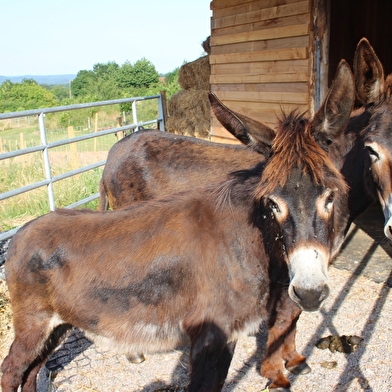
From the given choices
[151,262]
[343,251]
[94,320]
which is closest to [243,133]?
[151,262]

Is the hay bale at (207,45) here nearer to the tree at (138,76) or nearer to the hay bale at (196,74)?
the hay bale at (196,74)

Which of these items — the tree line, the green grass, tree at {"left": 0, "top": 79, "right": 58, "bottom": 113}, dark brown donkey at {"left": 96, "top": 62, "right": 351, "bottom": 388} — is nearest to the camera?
dark brown donkey at {"left": 96, "top": 62, "right": 351, "bottom": 388}

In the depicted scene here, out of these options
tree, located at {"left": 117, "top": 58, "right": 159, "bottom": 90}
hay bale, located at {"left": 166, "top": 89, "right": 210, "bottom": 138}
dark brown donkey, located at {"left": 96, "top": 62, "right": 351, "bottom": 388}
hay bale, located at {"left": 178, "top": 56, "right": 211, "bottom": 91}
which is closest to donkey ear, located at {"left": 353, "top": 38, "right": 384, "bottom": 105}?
dark brown donkey, located at {"left": 96, "top": 62, "right": 351, "bottom": 388}

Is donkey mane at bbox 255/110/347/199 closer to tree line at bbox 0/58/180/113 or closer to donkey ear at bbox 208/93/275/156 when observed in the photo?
donkey ear at bbox 208/93/275/156

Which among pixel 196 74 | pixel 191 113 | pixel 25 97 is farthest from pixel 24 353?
pixel 25 97

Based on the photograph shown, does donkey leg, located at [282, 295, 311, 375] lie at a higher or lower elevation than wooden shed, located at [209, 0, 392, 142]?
lower

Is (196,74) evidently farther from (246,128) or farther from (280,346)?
(246,128)

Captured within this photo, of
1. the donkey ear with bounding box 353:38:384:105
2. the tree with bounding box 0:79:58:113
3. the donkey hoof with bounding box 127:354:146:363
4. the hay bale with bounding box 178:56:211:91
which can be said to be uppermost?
the tree with bounding box 0:79:58:113

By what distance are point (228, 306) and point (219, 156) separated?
6.63 ft

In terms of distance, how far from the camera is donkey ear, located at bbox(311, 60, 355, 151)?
212 cm

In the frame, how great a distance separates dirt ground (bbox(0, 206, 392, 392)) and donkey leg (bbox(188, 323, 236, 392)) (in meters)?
0.72

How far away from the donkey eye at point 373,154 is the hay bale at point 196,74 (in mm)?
8504

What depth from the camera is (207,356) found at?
7.53ft

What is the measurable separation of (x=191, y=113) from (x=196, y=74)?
107 centimetres
